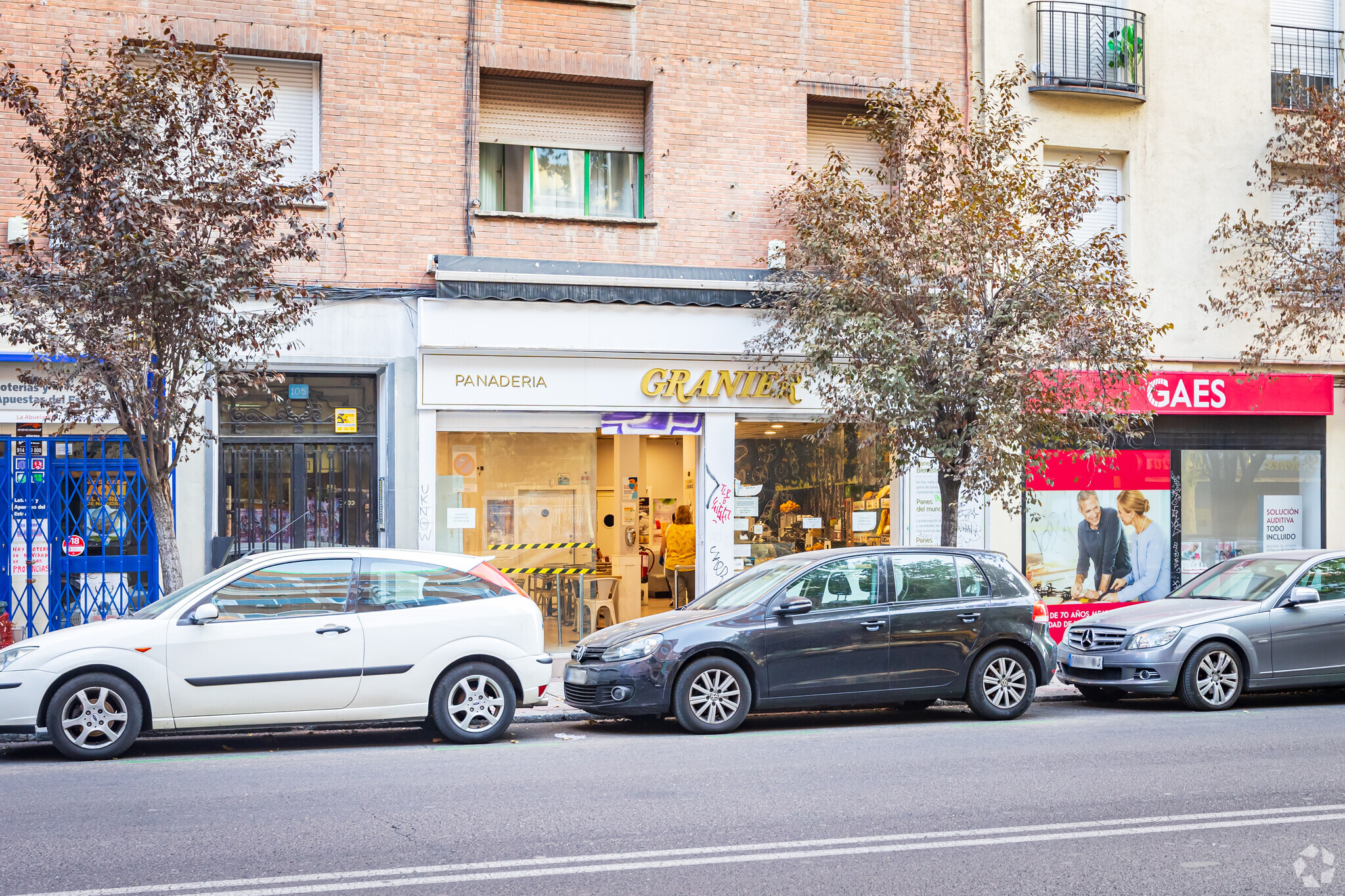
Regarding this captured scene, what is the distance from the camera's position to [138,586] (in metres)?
13.9

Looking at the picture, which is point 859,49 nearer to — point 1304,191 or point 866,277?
point 866,277

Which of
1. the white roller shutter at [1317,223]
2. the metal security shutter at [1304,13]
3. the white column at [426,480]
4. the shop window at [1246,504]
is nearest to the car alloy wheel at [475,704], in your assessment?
the white column at [426,480]

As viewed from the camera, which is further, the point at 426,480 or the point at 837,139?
the point at 837,139

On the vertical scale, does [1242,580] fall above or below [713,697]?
above

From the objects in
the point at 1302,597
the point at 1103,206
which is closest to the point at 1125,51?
the point at 1103,206

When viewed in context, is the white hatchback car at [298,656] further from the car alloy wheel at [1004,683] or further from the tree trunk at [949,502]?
the tree trunk at [949,502]

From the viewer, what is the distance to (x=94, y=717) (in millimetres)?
9055

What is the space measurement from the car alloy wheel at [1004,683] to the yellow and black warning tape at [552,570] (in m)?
5.99

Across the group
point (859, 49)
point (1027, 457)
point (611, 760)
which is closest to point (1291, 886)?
point (611, 760)

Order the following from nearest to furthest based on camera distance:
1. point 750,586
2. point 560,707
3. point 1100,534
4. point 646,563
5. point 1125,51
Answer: point 750,586 < point 560,707 < point 646,563 < point 1125,51 < point 1100,534

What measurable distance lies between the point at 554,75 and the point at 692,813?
417 inches

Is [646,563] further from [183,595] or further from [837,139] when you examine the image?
[183,595]

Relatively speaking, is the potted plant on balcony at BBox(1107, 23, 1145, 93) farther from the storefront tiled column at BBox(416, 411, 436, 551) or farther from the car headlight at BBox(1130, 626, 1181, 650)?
the storefront tiled column at BBox(416, 411, 436, 551)

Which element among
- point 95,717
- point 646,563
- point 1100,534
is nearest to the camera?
point 95,717
